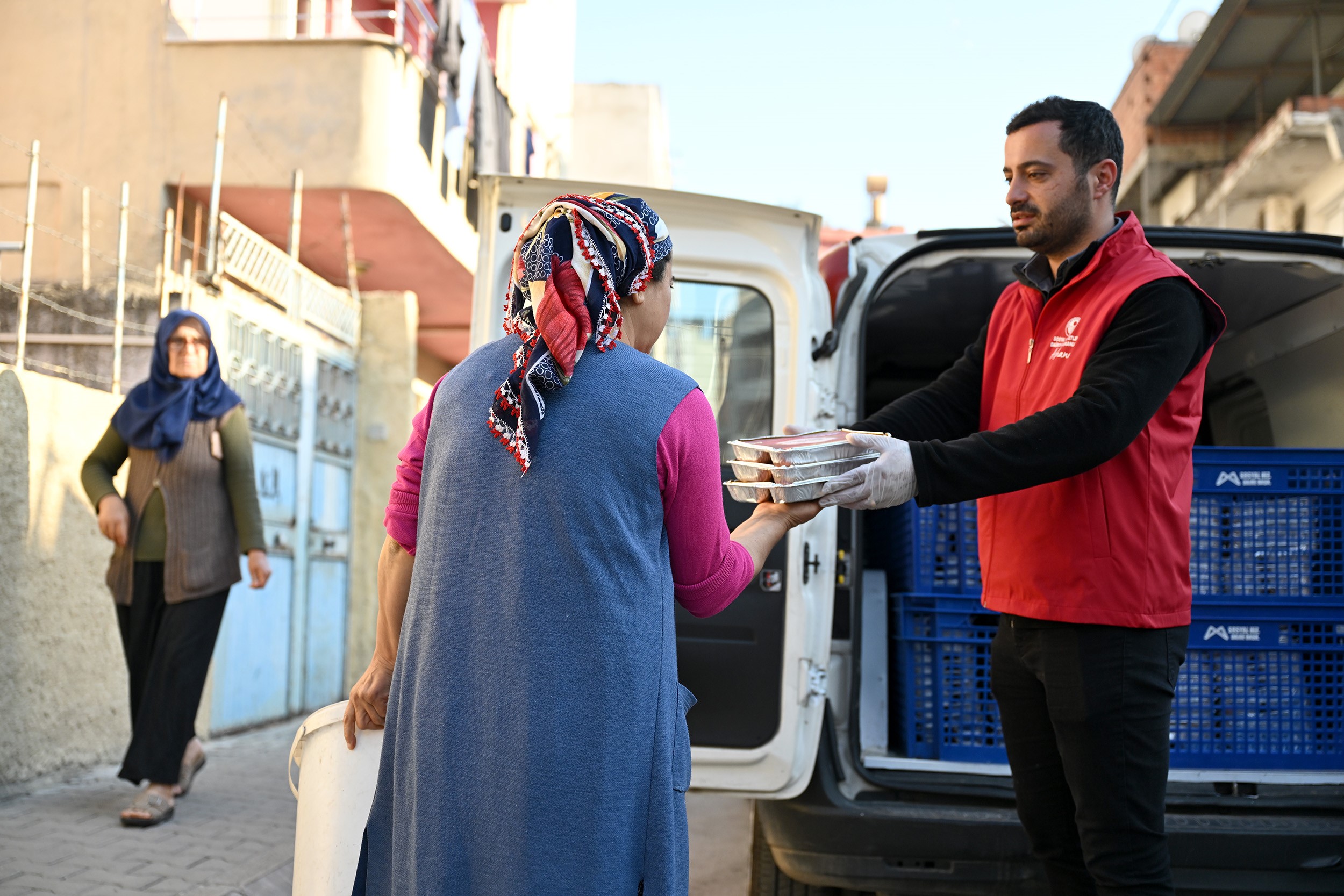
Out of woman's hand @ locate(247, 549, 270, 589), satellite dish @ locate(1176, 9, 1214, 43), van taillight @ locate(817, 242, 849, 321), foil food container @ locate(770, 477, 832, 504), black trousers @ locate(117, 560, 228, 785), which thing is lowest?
black trousers @ locate(117, 560, 228, 785)

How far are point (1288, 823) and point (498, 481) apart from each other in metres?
2.68

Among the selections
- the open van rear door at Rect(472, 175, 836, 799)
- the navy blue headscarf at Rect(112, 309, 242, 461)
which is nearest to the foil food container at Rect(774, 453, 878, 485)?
the open van rear door at Rect(472, 175, 836, 799)

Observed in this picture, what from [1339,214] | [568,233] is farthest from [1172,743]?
[1339,214]

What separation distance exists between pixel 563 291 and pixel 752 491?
73cm

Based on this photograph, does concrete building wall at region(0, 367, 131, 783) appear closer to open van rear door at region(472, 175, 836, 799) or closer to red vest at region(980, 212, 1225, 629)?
open van rear door at region(472, 175, 836, 799)

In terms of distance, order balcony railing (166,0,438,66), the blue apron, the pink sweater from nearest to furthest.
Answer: the blue apron
the pink sweater
balcony railing (166,0,438,66)

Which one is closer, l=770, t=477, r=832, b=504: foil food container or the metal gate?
l=770, t=477, r=832, b=504: foil food container

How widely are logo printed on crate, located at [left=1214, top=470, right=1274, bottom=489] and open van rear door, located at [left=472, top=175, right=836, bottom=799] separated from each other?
127 centimetres

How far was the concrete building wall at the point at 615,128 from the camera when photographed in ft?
80.1

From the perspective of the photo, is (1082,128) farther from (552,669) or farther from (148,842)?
(148,842)

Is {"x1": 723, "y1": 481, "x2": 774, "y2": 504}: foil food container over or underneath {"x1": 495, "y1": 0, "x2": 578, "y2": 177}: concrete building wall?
underneath

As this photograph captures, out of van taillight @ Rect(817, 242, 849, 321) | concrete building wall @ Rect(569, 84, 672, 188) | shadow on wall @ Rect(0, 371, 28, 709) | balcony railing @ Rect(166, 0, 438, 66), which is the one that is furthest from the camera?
concrete building wall @ Rect(569, 84, 672, 188)

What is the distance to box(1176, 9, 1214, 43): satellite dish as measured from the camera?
16.9 m

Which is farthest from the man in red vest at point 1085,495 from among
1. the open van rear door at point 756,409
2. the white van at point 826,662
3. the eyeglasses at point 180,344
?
the eyeglasses at point 180,344
